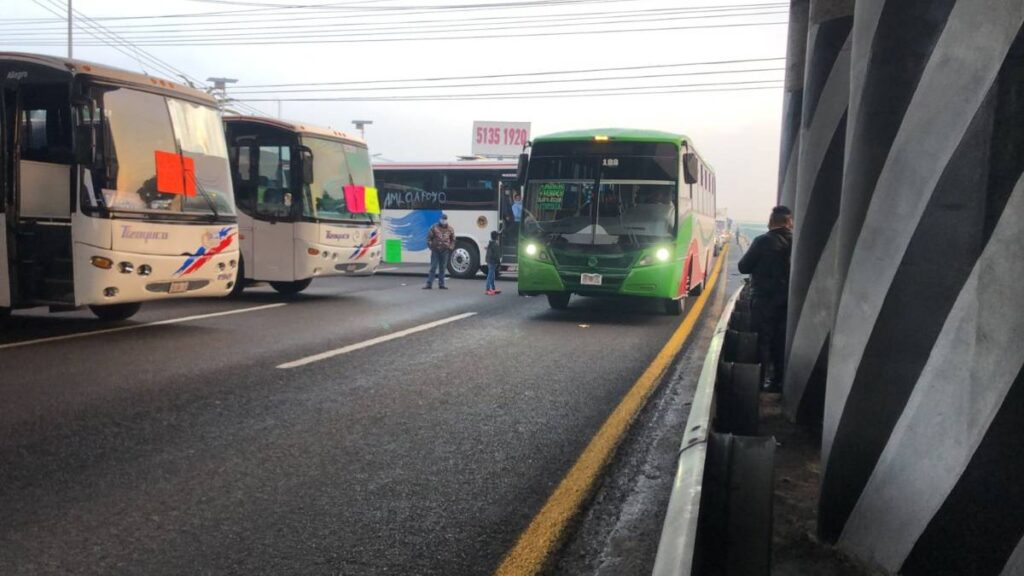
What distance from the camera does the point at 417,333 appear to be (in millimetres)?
10016

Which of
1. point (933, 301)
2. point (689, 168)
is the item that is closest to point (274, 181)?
point (689, 168)

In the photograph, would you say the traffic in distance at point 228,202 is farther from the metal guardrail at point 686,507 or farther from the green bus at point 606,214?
the metal guardrail at point 686,507

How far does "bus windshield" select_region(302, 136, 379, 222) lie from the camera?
48.3ft

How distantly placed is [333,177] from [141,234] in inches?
250

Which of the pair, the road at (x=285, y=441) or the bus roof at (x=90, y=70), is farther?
the bus roof at (x=90, y=70)

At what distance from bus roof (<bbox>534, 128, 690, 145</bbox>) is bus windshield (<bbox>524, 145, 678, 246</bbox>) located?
321 mm

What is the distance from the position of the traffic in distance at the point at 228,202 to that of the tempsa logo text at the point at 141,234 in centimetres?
2

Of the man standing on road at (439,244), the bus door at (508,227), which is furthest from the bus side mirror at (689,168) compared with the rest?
the bus door at (508,227)

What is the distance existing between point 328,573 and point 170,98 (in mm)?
8437

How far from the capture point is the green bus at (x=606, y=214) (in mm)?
11789

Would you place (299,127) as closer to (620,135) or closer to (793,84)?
(620,135)

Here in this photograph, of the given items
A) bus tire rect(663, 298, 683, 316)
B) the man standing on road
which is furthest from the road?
the man standing on road

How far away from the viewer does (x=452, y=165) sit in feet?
74.2

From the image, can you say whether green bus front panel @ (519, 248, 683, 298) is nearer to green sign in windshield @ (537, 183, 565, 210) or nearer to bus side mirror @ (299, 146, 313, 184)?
green sign in windshield @ (537, 183, 565, 210)
